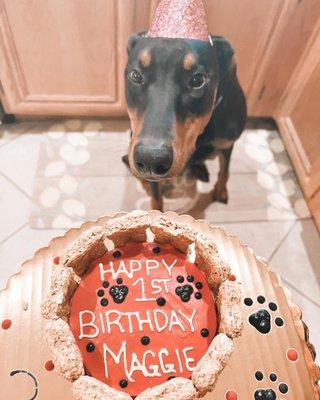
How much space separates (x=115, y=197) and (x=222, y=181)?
56 centimetres

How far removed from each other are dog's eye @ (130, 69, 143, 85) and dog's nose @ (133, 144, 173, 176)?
234 mm

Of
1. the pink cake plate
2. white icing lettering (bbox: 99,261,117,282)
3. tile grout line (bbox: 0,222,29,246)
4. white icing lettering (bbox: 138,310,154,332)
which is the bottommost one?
tile grout line (bbox: 0,222,29,246)

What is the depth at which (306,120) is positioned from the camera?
6.59 feet

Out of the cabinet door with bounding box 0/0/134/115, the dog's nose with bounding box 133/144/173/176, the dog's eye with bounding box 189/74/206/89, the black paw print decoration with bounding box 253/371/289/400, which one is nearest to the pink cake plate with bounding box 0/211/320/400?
the black paw print decoration with bounding box 253/371/289/400

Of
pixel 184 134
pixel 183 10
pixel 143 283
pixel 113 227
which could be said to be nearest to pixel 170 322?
pixel 143 283

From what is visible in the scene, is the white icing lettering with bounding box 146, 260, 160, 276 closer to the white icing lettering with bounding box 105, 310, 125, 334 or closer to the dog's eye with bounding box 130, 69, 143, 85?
the white icing lettering with bounding box 105, 310, 125, 334

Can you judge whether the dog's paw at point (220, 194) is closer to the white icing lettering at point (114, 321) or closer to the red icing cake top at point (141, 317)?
the red icing cake top at point (141, 317)

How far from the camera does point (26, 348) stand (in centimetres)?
98

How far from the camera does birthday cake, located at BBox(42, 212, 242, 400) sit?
90 centimetres

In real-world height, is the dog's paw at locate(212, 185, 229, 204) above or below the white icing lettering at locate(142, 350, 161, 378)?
below

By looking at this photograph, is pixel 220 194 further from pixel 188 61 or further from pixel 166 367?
pixel 166 367

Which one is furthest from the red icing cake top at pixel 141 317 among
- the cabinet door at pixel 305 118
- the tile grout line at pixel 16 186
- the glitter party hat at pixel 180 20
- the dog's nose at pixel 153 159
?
the cabinet door at pixel 305 118

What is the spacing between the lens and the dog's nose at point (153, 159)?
47.5 inches

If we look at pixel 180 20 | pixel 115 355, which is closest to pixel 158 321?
pixel 115 355
